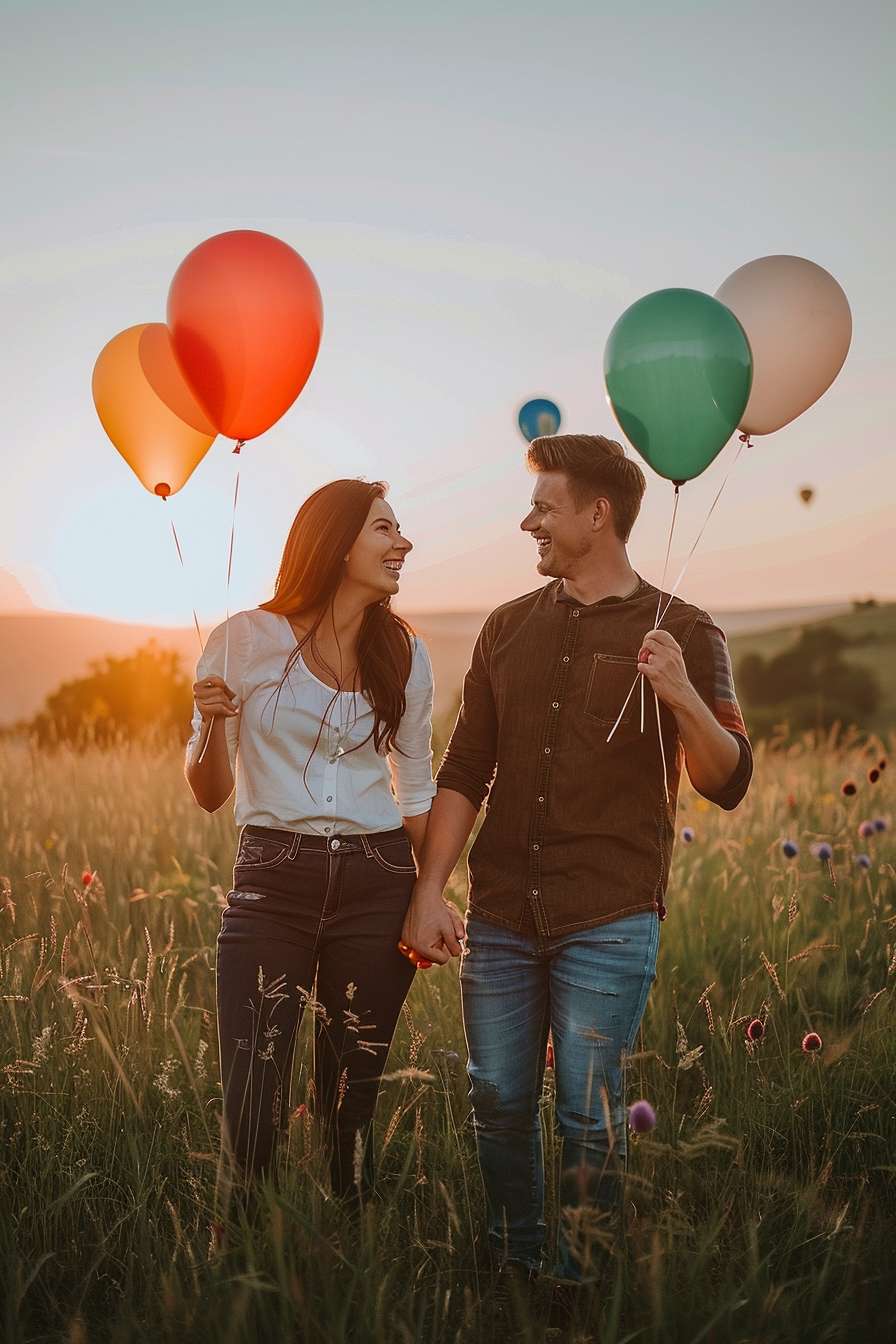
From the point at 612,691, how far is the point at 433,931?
758mm

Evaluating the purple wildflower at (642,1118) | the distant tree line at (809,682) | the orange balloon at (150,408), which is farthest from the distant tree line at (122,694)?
the purple wildflower at (642,1118)

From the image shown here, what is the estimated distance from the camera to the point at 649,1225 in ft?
8.16

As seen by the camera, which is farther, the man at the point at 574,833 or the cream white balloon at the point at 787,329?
the cream white balloon at the point at 787,329

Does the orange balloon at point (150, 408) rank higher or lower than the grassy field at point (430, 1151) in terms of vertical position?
higher

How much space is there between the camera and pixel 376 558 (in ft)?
9.45

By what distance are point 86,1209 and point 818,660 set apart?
750 inches

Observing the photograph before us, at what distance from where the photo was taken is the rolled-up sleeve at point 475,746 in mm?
2943

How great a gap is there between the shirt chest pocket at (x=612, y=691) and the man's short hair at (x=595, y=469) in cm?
37

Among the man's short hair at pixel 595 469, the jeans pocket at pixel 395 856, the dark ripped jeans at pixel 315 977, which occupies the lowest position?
the dark ripped jeans at pixel 315 977

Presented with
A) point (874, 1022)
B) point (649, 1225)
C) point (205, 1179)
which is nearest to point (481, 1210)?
point (649, 1225)

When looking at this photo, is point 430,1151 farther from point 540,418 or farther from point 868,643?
point 868,643

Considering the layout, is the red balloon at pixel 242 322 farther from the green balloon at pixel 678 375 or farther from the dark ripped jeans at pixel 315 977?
the dark ripped jeans at pixel 315 977

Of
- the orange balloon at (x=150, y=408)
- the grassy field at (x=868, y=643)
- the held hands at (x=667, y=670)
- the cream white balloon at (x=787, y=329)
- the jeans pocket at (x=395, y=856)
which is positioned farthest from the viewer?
the grassy field at (x=868, y=643)

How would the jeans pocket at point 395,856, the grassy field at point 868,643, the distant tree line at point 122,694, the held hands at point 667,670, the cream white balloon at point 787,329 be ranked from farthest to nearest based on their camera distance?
the grassy field at point 868,643, the distant tree line at point 122,694, the cream white balloon at point 787,329, the jeans pocket at point 395,856, the held hands at point 667,670
